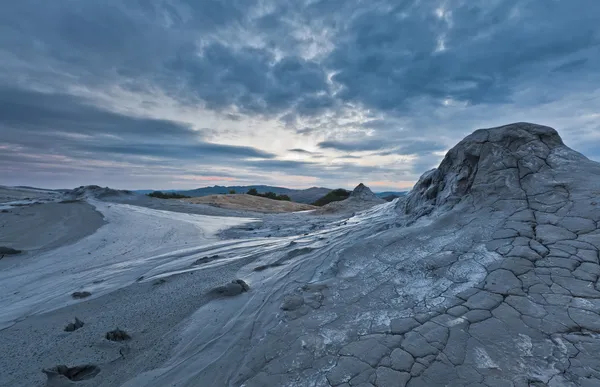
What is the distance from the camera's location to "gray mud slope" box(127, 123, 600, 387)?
2.13 metres

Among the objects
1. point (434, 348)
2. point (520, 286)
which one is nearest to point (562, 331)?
point (520, 286)

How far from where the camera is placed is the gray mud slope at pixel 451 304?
2.13 meters

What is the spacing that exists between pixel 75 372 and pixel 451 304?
3411 mm

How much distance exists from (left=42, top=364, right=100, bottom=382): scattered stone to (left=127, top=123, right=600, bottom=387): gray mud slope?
1.68 ft

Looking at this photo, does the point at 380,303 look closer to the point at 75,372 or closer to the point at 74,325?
the point at 75,372

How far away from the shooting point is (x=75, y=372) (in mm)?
2535

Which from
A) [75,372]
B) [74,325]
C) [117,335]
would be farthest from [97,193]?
[75,372]

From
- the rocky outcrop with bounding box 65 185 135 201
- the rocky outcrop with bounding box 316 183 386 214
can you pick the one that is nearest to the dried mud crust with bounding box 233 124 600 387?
the rocky outcrop with bounding box 316 183 386 214

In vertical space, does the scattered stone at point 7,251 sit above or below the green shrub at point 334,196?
below

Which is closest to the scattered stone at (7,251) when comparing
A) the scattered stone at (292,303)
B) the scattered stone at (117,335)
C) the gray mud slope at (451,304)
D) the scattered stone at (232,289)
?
the scattered stone at (117,335)

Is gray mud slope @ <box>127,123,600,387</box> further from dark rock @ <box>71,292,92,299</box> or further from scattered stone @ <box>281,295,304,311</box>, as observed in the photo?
dark rock @ <box>71,292,92,299</box>

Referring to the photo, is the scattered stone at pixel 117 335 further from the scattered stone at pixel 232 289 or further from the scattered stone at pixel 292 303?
the scattered stone at pixel 292 303

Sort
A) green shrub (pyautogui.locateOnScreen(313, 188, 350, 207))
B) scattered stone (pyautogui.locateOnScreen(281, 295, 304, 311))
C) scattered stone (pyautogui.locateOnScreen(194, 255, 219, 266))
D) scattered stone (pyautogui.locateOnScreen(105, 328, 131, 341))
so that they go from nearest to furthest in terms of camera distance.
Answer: scattered stone (pyautogui.locateOnScreen(105, 328, 131, 341)), scattered stone (pyautogui.locateOnScreen(281, 295, 304, 311)), scattered stone (pyautogui.locateOnScreen(194, 255, 219, 266)), green shrub (pyautogui.locateOnScreen(313, 188, 350, 207))

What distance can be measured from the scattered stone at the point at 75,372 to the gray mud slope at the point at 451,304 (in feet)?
1.68
